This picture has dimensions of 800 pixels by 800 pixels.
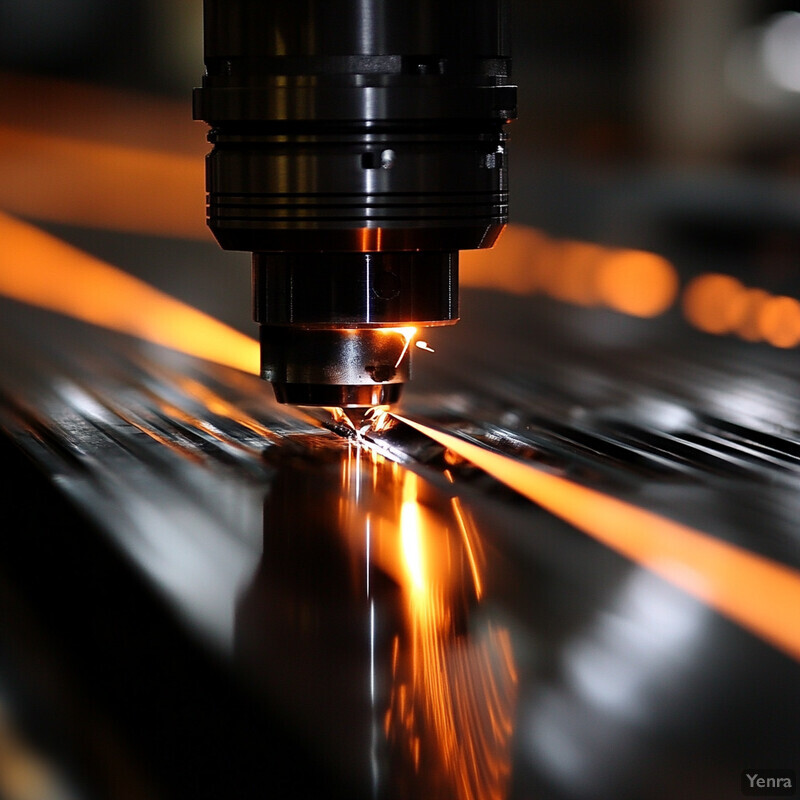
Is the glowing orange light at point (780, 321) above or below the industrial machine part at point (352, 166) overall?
below

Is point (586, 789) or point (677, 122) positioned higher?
point (677, 122)

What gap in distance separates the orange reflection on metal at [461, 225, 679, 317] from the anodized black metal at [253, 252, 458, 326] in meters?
0.49

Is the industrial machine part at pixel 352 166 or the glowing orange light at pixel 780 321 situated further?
the glowing orange light at pixel 780 321

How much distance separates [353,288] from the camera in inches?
28.6

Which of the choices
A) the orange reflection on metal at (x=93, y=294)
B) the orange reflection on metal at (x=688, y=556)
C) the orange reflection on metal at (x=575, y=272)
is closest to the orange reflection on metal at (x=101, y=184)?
the orange reflection on metal at (x=93, y=294)

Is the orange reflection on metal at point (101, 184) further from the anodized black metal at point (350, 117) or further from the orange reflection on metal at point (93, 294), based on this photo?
the anodized black metal at point (350, 117)

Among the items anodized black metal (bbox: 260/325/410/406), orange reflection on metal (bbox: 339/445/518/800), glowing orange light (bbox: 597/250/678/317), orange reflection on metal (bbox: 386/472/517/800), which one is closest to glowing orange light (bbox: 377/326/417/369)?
anodized black metal (bbox: 260/325/410/406)

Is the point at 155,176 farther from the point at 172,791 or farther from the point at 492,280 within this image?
the point at 172,791

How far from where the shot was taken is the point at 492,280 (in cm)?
123

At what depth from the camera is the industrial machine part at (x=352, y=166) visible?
0.70 m

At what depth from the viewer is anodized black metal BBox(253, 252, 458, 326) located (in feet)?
2.38

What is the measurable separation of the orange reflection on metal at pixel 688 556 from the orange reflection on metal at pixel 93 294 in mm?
454

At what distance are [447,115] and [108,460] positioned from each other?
0.81 feet

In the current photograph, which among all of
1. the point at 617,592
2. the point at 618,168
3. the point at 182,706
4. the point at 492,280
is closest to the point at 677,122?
the point at 618,168
